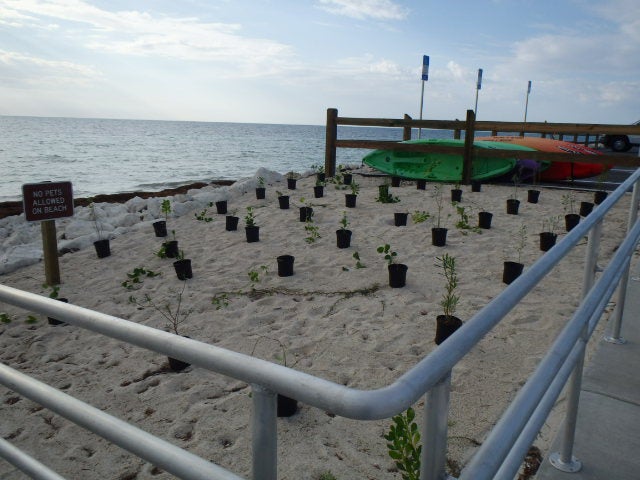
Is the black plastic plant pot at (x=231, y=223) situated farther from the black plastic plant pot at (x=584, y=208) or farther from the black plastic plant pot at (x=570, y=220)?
the black plastic plant pot at (x=584, y=208)

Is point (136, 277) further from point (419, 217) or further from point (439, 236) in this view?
point (419, 217)

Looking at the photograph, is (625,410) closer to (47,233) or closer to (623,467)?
(623,467)

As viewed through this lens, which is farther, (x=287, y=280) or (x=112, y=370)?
(x=287, y=280)

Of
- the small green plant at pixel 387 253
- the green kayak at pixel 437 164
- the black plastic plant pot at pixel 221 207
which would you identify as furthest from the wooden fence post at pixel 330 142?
the small green plant at pixel 387 253

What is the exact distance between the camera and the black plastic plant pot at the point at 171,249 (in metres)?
6.16

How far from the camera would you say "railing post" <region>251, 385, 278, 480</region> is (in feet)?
2.48

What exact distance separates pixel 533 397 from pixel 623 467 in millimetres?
1422

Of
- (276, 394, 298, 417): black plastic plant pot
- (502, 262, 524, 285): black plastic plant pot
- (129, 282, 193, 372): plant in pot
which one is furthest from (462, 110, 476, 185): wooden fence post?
(276, 394, 298, 417): black plastic plant pot

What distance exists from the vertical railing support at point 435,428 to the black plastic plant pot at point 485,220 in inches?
251

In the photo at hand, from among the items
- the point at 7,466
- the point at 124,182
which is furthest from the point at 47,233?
the point at 124,182

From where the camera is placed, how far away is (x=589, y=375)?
278 cm

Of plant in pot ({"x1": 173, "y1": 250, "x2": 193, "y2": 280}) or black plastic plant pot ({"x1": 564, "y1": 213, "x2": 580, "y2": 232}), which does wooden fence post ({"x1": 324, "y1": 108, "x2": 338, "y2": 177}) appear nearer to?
black plastic plant pot ({"x1": 564, "y1": 213, "x2": 580, "y2": 232})

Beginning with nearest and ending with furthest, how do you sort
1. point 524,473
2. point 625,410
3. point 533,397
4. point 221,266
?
point 533,397
point 524,473
point 625,410
point 221,266

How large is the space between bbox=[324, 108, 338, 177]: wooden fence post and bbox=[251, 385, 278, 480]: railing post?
10.7 metres
